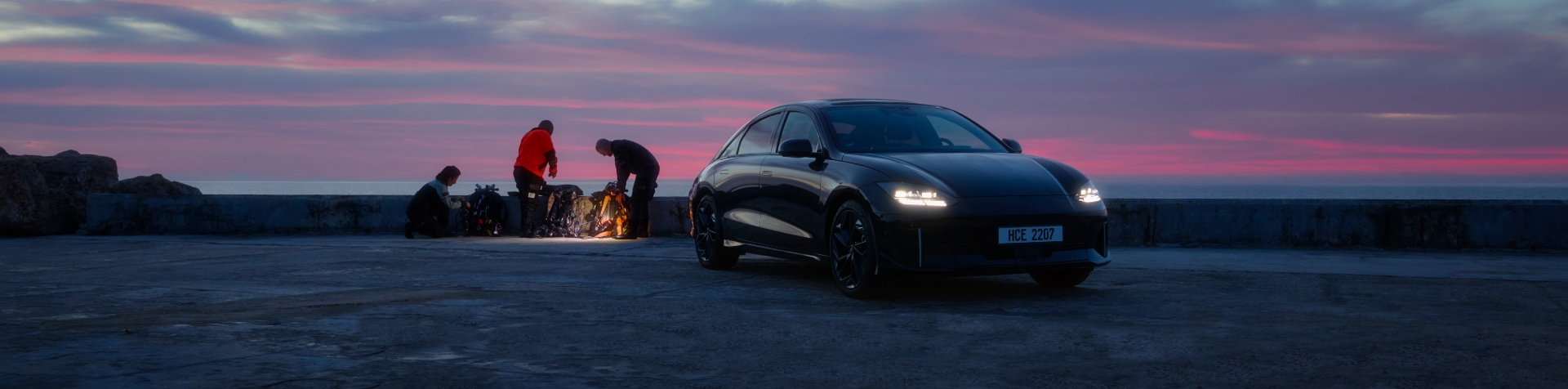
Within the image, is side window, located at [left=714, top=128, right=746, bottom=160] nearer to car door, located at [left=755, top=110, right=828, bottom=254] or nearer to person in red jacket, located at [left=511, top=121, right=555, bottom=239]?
car door, located at [left=755, top=110, right=828, bottom=254]

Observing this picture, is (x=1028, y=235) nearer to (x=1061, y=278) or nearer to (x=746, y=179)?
(x=1061, y=278)

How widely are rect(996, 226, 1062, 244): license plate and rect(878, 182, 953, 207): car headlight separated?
35cm

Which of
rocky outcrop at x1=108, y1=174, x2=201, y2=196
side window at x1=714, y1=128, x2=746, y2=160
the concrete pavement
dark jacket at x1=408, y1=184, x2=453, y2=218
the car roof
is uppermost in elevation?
the car roof

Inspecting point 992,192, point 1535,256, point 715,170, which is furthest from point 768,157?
point 1535,256

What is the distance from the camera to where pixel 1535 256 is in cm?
1078

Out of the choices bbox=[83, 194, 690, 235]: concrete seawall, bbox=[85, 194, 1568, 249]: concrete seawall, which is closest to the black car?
bbox=[85, 194, 1568, 249]: concrete seawall

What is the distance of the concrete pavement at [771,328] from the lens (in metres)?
4.27

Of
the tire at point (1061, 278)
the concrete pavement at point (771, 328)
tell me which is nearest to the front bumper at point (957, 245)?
the concrete pavement at point (771, 328)

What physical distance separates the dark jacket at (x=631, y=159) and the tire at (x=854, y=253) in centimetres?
712

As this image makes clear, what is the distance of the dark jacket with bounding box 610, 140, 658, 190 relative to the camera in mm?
14234

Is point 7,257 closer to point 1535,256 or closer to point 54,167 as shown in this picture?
point 54,167

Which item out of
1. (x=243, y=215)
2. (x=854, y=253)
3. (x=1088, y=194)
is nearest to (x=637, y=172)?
(x=243, y=215)

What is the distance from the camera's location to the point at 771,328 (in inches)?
219

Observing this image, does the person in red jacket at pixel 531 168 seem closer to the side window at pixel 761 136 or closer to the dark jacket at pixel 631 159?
the dark jacket at pixel 631 159
